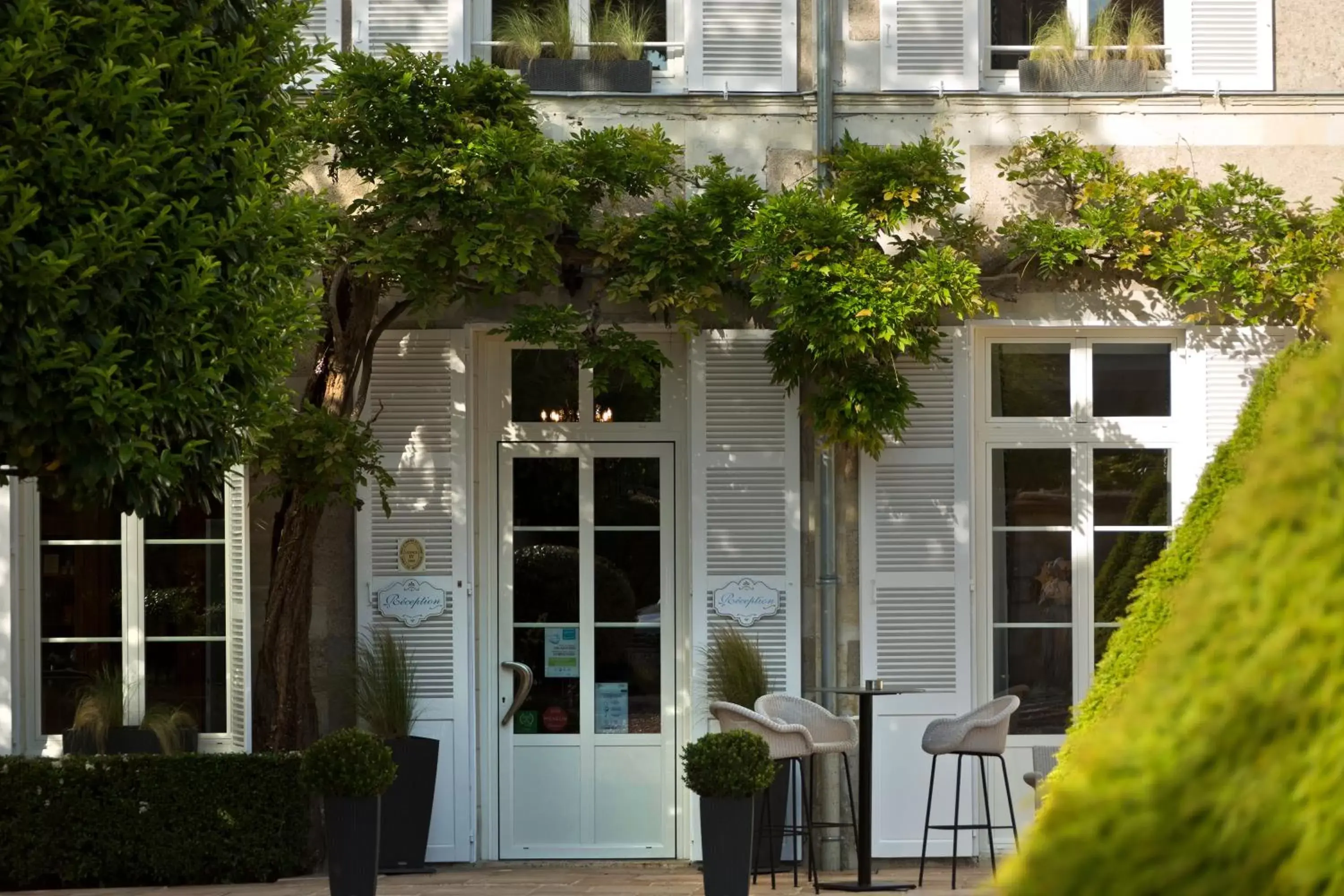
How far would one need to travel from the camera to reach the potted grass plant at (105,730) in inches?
314

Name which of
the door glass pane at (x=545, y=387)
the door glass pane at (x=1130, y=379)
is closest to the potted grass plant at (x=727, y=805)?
the door glass pane at (x=545, y=387)

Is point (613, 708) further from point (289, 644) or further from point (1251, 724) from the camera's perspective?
point (1251, 724)

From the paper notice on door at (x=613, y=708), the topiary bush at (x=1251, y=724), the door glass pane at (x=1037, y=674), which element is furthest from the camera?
the paper notice on door at (x=613, y=708)

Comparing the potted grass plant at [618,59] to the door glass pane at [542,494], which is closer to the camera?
the potted grass plant at [618,59]

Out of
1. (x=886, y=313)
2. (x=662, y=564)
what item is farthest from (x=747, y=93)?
(x=662, y=564)

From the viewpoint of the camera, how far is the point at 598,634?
27.8 ft

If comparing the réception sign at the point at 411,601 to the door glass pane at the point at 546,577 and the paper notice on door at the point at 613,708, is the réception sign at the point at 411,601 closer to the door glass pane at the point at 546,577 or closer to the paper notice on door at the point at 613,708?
the door glass pane at the point at 546,577

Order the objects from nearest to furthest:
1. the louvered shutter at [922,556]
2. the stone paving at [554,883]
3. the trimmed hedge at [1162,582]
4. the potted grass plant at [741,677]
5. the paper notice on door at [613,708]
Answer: the trimmed hedge at [1162,582] → the stone paving at [554,883] → the potted grass plant at [741,677] → the louvered shutter at [922,556] → the paper notice on door at [613,708]

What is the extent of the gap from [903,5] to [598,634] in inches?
133

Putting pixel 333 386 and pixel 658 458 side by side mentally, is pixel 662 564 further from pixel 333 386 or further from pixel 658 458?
pixel 333 386

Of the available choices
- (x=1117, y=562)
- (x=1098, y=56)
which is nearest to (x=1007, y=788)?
(x=1117, y=562)

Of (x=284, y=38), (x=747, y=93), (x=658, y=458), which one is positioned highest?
(x=747, y=93)

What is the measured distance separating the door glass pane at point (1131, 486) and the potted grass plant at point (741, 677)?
1814 millimetres

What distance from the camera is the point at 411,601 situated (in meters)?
8.12
